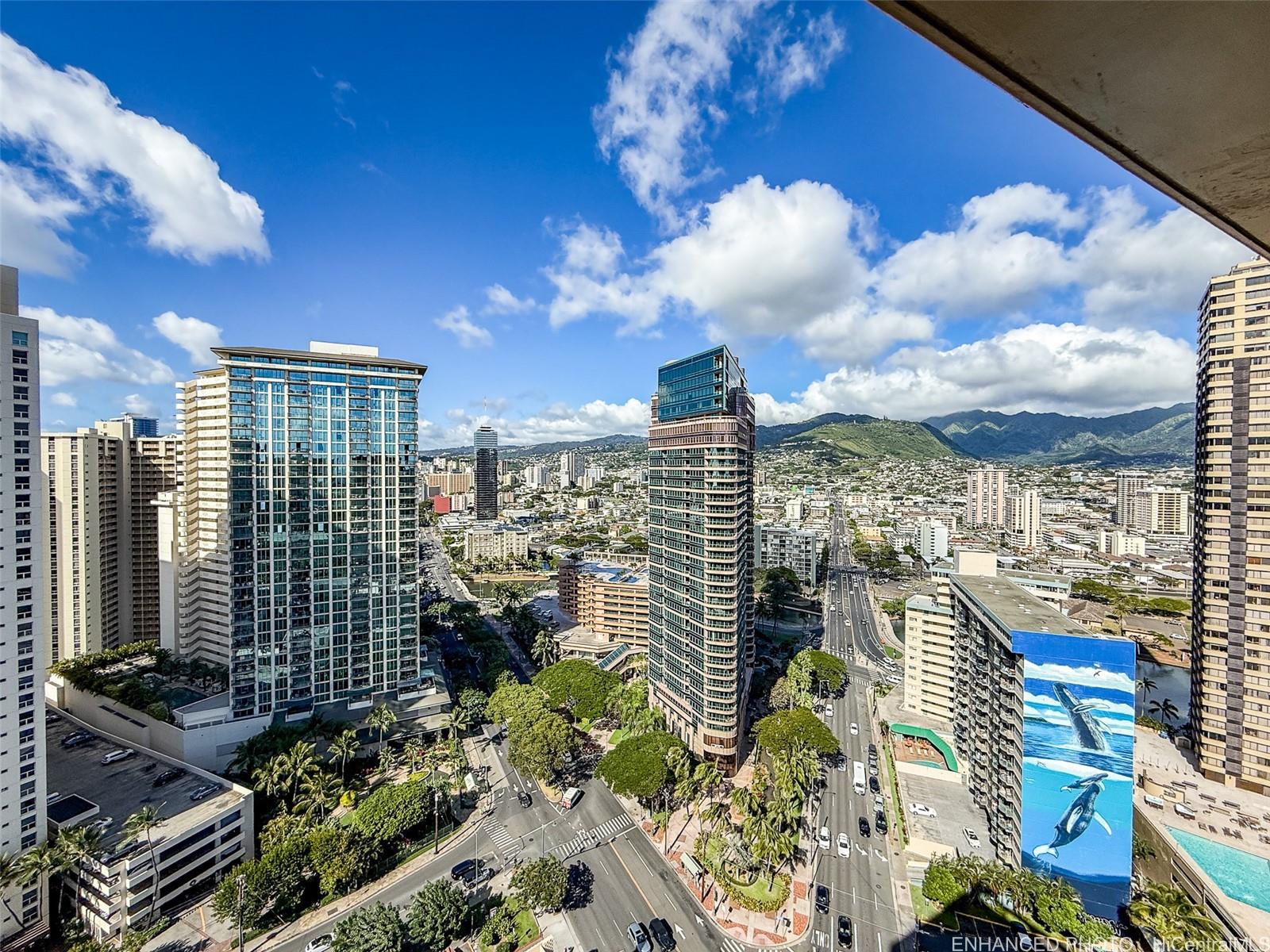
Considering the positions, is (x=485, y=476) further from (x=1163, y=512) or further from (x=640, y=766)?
(x=1163, y=512)

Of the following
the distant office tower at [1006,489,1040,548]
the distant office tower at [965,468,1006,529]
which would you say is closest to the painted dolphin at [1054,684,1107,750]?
the distant office tower at [1006,489,1040,548]

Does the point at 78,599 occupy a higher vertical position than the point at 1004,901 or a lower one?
higher

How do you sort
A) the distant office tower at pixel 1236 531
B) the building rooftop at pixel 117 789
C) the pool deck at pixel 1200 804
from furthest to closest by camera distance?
the distant office tower at pixel 1236 531 → the pool deck at pixel 1200 804 → the building rooftop at pixel 117 789

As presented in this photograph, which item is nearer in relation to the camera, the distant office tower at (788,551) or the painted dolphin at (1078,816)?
the painted dolphin at (1078,816)

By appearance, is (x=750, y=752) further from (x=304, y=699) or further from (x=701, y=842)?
(x=304, y=699)

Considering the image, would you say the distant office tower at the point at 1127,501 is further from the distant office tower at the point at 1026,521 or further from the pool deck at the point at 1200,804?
the pool deck at the point at 1200,804

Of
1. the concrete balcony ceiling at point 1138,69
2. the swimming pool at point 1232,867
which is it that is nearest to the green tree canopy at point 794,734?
the swimming pool at point 1232,867

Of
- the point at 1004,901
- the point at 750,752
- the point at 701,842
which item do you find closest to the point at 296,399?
the point at 701,842
